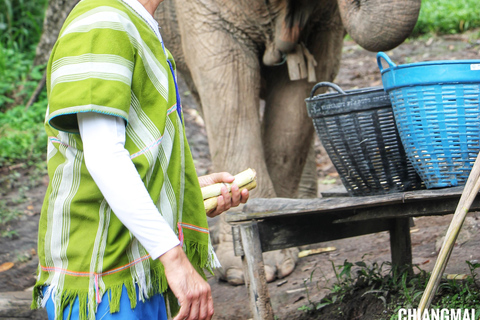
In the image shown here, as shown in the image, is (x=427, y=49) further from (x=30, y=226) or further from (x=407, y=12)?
(x=407, y=12)

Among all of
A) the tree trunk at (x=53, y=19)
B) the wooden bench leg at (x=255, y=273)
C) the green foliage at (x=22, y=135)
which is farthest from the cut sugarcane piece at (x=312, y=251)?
the tree trunk at (x=53, y=19)

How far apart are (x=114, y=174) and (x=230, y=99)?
2.23 meters

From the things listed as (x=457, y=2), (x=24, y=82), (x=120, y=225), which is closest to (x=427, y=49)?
(x=457, y=2)

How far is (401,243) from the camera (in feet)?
10.4

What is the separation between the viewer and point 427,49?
8.88m

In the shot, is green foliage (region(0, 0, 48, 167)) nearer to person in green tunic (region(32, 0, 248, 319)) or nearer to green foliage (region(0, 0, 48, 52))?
green foliage (region(0, 0, 48, 52))

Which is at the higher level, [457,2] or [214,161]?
[457,2]

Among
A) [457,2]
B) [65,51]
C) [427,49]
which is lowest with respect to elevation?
[65,51]

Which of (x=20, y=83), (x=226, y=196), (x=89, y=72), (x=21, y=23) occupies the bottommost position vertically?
(x=226, y=196)

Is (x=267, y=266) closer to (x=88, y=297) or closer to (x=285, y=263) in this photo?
(x=285, y=263)

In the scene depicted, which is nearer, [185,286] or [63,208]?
[185,286]

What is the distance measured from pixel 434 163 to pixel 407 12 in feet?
2.16

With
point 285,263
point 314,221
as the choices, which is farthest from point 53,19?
point 314,221

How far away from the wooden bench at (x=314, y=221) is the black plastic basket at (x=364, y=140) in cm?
15
